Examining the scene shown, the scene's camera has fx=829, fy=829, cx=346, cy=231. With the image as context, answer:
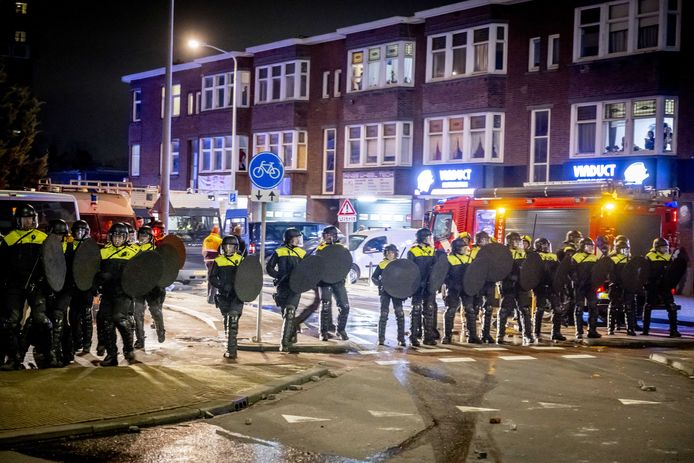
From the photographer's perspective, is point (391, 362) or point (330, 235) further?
point (330, 235)

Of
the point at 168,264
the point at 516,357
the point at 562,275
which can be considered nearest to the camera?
the point at 168,264

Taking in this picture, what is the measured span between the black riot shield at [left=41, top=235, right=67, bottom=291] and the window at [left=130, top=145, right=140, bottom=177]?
41974 mm

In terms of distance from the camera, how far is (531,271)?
14398mm

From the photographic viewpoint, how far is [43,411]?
7742 mm

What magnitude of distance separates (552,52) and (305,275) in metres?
21.3

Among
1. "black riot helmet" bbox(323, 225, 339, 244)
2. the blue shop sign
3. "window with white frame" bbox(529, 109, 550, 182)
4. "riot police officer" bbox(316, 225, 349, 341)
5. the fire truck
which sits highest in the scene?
"window with white frame" bbox(529, 109, 550, 182)

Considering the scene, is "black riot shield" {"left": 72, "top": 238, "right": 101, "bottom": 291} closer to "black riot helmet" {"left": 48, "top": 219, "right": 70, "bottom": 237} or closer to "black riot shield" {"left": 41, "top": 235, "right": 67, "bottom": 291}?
"black riot shield" {"left": 41, "top": 235, "right": 67, "bottom": 291}

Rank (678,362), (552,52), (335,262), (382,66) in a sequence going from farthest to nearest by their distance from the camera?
(382,66), (552,52), (335,262), (678,362)

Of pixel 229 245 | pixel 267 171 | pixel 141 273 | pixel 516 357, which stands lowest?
pixel 516 357

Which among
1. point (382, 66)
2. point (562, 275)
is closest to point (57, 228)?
point (562, 275)

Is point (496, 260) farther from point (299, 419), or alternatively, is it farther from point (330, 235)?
point (299, 419)

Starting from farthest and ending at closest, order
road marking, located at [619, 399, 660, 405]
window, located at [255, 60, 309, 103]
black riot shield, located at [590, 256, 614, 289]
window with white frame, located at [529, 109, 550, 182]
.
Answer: window, located at [255, 60, 309, 103], window with white frame, located at [529, 109, 550, 182], black riot shield, located at [590, 256, 614, 289], road marking, located at [619, 399, 660, 405]

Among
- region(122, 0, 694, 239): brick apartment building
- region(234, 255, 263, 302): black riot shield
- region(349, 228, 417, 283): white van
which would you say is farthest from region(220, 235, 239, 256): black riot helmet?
region(122, 0, 694, 239): brick apartment building

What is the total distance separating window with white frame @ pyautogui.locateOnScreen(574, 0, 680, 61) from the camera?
27.2 m
